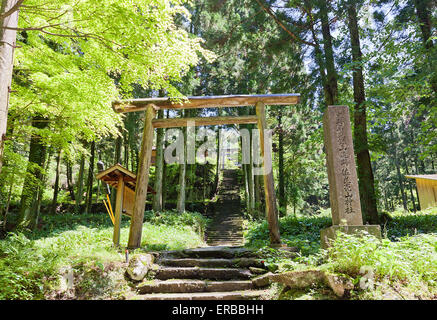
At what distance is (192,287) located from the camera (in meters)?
4.73

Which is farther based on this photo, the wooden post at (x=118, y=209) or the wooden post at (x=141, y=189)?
the wooden post at (x=118, y=209)

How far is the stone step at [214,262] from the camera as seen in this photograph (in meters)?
5.52

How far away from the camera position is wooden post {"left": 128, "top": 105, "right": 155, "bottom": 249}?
6.65 metres

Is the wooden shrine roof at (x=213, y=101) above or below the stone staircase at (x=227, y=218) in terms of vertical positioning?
above

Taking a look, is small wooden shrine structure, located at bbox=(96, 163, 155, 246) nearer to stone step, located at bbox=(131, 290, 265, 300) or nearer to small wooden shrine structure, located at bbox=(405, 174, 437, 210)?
stone step, located at bbox=(131, 290, 265, 300)

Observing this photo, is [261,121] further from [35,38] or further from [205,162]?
[205,162]

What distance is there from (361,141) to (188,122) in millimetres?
6114

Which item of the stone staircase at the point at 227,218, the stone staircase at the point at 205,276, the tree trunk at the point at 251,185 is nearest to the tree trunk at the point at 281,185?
the tree trunk at the point at 251,185

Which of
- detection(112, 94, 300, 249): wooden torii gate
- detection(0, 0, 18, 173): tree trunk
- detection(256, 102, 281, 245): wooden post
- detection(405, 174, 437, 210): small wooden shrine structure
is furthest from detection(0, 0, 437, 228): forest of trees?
detection(405, 174, 437, 210): small wooden shrine structure

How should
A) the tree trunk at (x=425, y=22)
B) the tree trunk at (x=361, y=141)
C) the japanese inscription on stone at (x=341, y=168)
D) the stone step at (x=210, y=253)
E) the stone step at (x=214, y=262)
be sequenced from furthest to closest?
1. the tree trunk at (x=425, y=22)
2. the tree trunk at (x=361, y=141)
3. the stone step at (x=210, y=253)
4. the stone step at (x=214, y=262)
5. the japanese inscription on stone at (x=341, y=168)

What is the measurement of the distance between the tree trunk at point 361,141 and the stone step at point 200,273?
245 inches

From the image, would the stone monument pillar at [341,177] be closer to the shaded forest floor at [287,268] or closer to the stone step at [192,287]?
the shaded forest floor at [287,268]

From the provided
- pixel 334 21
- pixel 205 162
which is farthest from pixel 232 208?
pixel 334 21
